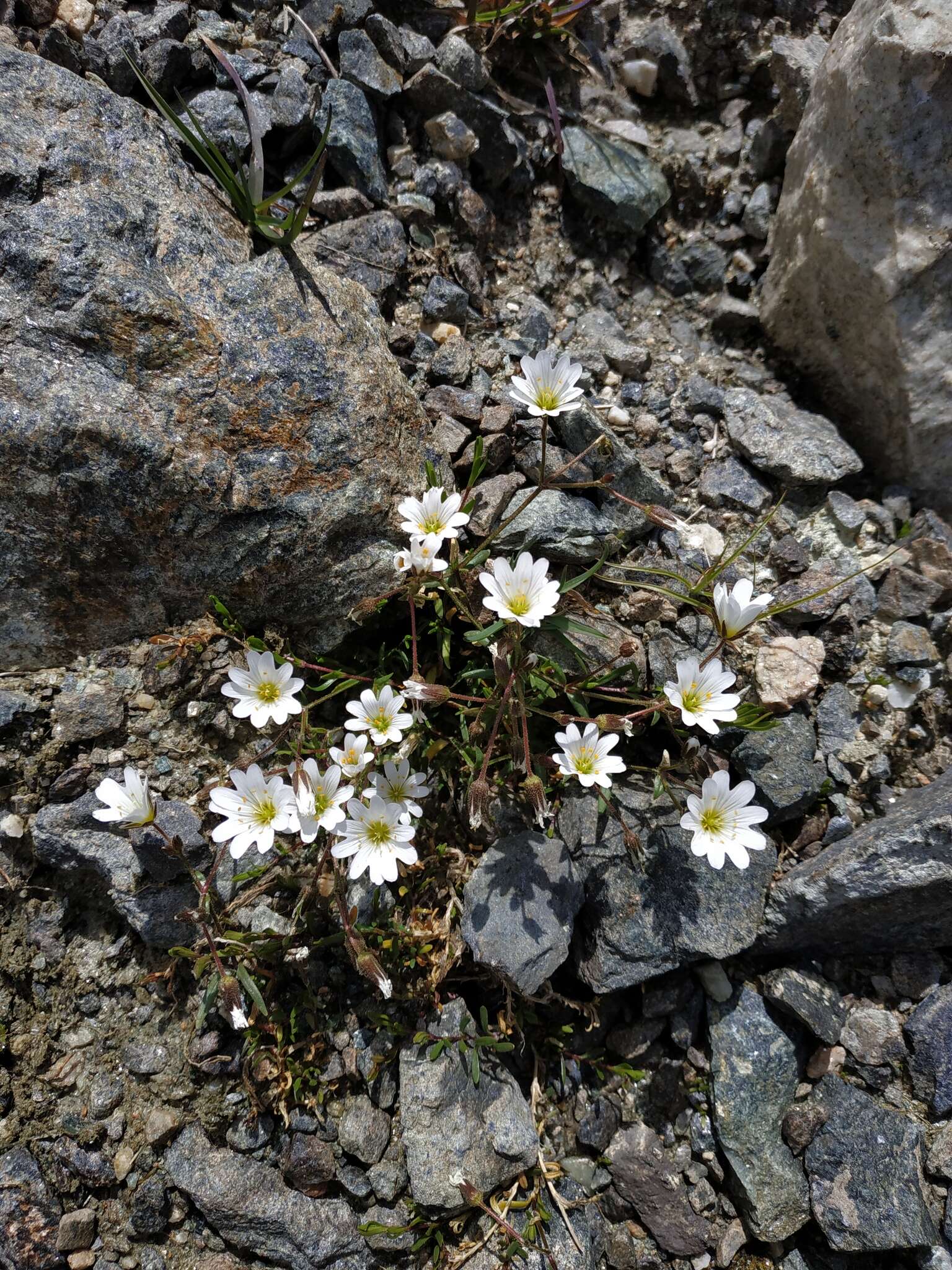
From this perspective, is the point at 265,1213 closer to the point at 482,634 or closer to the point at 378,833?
the point at 378,833

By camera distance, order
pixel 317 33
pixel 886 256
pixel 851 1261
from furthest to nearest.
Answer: pixel 317 33 → pixel 886 256 → pixel 851 1261

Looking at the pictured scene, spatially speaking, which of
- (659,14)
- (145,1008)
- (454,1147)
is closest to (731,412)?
(659,14)

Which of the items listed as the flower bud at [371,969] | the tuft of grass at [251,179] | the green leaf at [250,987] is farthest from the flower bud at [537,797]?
the tuft of grass at [251,179]

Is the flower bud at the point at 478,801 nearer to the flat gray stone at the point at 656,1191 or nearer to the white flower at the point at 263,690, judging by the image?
the white flower at the point at 263,690

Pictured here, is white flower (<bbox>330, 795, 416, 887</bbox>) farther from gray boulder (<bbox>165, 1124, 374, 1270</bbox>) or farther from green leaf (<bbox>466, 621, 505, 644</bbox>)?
gray boulder (<bbox>165, 1124, 374, 1270</bbox>)

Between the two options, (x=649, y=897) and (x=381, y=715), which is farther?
(x=649, y=897)

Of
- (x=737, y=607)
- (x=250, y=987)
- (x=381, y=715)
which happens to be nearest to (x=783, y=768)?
(x=737, y=607)

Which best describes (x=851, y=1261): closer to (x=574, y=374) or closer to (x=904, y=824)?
(x=904, y=824)
